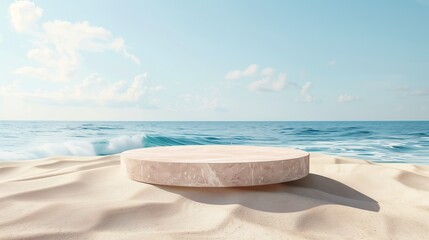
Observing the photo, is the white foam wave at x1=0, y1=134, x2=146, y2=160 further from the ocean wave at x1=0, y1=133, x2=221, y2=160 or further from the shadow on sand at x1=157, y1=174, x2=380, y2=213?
the shadow on sand at x1=157, y1=174, x2=380, y2=213

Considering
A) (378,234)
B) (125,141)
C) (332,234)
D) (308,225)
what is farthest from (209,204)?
(125,141)

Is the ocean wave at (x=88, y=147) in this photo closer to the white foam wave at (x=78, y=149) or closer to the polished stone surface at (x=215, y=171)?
the white foam wave at (x=78, y=149)

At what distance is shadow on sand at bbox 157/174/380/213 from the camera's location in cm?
228

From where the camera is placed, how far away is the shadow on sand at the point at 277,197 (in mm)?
2275

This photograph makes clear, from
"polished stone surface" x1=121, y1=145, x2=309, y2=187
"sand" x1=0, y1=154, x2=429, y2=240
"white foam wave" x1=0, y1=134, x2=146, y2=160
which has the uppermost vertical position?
"polished stone surface" x1=121, y1=145, x2=309, y2=187

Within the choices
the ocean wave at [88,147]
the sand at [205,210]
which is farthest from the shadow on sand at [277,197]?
the ocean wave at [88,147]

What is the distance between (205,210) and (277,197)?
55 cm

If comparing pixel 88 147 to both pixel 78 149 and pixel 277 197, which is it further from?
pixel 277 197

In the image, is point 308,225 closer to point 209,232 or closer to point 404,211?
point 209,232

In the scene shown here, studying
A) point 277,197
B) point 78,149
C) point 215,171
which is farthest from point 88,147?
point 277,197

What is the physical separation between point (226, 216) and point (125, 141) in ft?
38.6

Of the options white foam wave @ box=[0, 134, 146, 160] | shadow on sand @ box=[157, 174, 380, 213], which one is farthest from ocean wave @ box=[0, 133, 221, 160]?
shadow on sand @ box=[157, 174, 380, 213]

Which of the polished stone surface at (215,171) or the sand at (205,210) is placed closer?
the sand at (205,210)

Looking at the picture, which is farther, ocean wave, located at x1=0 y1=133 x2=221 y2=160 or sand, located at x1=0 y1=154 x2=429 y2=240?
ocean wave, located at x1=0 y1=133 x2=221 y2=160
